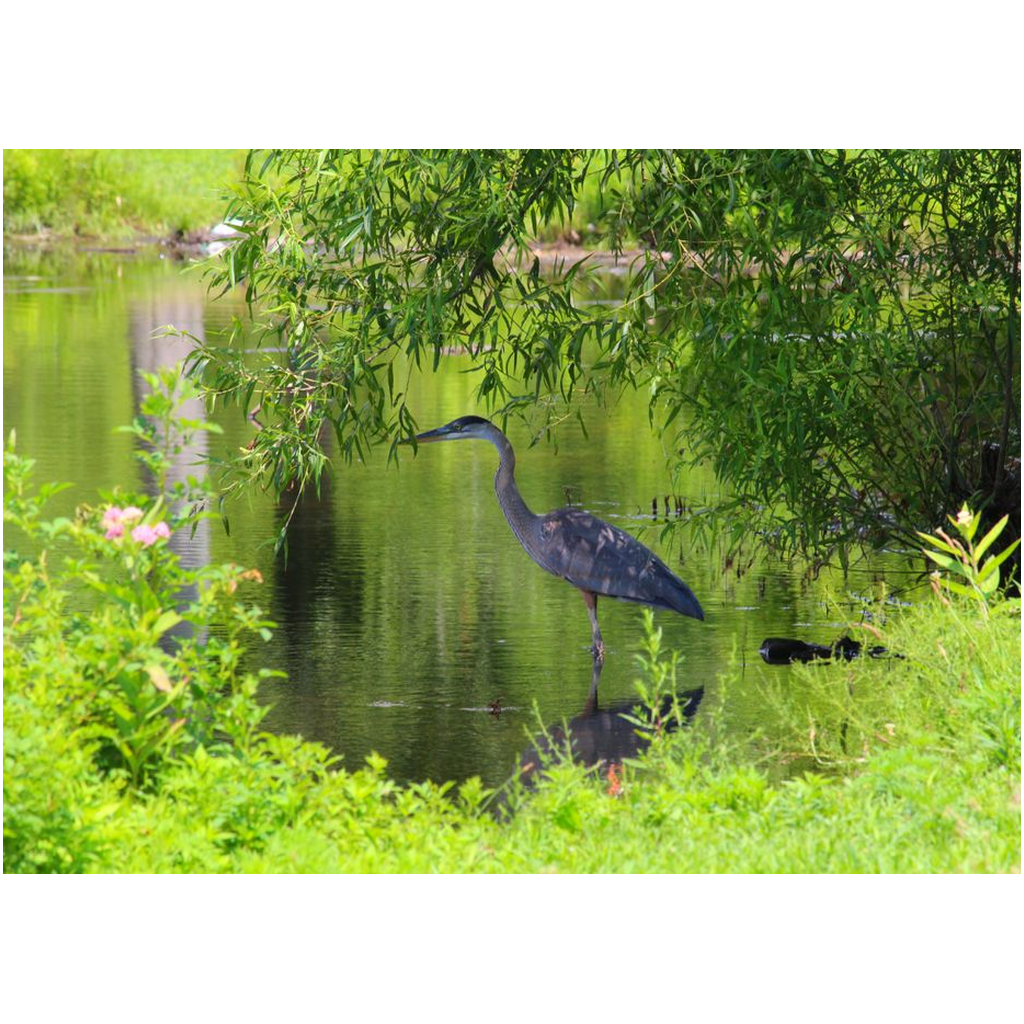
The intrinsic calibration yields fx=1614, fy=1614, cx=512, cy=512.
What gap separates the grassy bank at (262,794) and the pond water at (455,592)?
503mm

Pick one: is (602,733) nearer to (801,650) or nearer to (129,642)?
(801,650)

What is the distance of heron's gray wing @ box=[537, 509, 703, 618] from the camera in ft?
24.6

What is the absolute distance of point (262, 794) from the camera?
439 cm

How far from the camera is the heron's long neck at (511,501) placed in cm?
780

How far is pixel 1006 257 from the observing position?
7.54m

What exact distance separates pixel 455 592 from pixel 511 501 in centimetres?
99

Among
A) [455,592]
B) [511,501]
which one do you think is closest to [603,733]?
[511,501]

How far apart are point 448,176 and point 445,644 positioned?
2.28 m

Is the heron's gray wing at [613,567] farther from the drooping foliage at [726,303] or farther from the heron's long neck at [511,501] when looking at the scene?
the drooping foliage at [726,303]

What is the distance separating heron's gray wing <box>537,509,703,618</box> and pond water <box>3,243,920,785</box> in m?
0.28

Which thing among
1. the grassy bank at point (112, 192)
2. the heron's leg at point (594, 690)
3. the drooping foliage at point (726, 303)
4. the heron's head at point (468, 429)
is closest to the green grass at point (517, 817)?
the heron's leg at point (594, 690)
